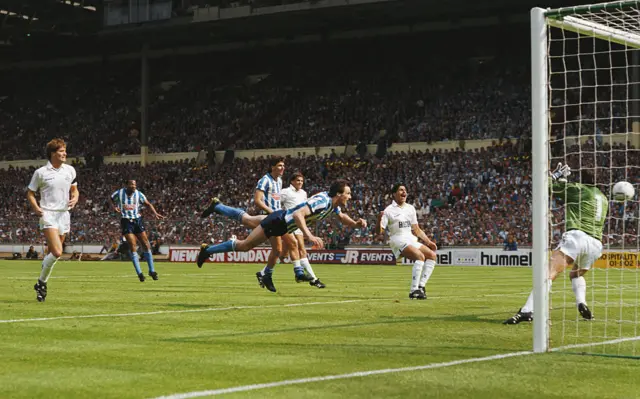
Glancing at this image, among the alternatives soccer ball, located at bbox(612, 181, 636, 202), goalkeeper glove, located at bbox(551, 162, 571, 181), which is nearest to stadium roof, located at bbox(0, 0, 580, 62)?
soccer ball, located at bbox(612, 181, 636, 202)

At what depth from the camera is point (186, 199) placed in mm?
57531

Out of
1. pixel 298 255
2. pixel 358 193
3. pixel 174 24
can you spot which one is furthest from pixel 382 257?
pixel 174 24

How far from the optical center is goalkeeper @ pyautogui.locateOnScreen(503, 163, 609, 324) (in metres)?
11.9

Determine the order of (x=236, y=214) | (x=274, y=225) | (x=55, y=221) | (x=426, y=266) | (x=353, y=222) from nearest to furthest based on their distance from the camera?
(x=55, y=221) < (x=274, y=225) < (x=353, y=222) < (x=236, y=214) < (x=426, y=266)

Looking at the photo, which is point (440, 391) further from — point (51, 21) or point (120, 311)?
point (51, 21)

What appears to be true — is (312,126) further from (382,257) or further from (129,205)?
(129,205)

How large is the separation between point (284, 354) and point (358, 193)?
43023mm

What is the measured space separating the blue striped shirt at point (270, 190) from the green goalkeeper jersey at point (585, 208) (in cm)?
824

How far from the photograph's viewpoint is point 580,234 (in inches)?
472

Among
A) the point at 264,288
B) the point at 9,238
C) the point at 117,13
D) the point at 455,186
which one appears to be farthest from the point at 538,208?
the point at 117,13

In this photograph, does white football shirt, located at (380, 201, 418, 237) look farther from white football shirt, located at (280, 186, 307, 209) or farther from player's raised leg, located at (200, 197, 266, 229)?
white football shirt, located at (280, 186, 307, 209)

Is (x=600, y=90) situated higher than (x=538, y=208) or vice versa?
(x=600, y=90)

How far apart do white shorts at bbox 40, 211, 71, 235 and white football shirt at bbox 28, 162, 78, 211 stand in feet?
0.30

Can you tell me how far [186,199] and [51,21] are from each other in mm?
18332
